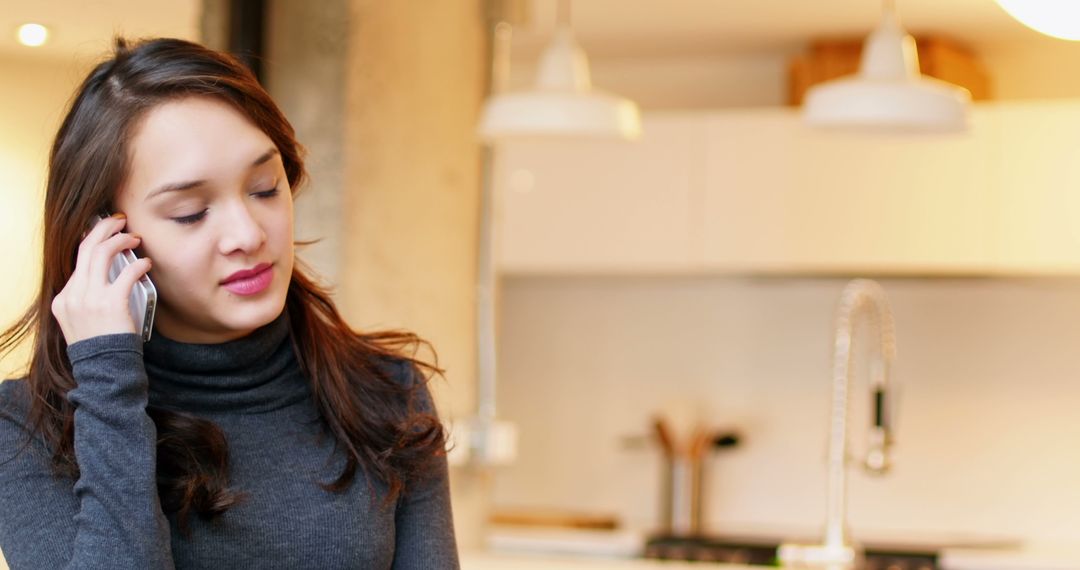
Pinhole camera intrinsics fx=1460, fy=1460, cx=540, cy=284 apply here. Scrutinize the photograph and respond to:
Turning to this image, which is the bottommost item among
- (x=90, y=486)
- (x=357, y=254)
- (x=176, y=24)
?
(x=90, y=486)

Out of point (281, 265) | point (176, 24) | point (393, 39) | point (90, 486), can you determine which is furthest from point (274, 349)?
point (393, 39)

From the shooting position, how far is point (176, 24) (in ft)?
7.32

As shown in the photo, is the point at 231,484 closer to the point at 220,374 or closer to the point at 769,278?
the point at 220,374

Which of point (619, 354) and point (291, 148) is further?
point (619, 354)

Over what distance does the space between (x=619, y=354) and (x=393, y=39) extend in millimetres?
2496

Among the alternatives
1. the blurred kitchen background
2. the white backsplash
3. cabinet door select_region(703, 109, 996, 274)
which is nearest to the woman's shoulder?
the blurred kitchen background

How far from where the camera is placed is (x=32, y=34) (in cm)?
185

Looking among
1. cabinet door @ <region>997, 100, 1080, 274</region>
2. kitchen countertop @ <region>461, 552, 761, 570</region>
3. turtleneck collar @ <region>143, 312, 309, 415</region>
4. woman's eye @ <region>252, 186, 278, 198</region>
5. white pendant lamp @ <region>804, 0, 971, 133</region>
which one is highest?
cabinet door @ <region>997, 100, 1080, 274</region>

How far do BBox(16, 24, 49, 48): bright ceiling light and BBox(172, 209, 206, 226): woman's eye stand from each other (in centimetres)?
66

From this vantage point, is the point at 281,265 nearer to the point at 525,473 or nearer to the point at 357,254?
the point at 357,254

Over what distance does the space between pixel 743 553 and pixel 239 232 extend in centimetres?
329

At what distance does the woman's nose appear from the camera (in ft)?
4.17

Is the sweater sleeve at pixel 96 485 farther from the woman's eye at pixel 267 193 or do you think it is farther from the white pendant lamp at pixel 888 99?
the white pendant lamp at pixel 888 99

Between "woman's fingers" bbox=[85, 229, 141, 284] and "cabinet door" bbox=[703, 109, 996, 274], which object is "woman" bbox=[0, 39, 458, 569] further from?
"cabinet door" bbox=[703, 109, 996, 274]
